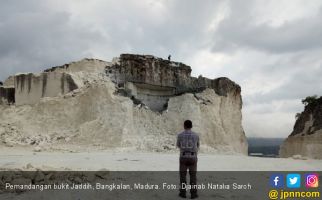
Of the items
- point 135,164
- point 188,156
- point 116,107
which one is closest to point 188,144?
point 188,156

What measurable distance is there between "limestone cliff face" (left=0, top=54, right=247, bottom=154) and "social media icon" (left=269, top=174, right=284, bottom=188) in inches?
473

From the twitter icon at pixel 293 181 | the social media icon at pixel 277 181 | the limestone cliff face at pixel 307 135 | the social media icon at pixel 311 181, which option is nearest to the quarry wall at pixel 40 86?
the social media icon at pixel 277 181

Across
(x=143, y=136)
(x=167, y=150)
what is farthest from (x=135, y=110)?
(x=167, y=150)

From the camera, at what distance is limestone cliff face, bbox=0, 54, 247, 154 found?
23719 mm

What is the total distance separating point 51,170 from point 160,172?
2.95m

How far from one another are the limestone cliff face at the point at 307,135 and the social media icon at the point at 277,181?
2797 centimetres

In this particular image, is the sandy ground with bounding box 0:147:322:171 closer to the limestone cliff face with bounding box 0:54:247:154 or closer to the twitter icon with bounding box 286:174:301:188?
the twitter icon with bounding box 286:174:301:188

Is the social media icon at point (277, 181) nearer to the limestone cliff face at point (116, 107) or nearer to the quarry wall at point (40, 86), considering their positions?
the limestone cliff face at point (116, 107)

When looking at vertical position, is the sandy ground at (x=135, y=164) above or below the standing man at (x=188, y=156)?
below

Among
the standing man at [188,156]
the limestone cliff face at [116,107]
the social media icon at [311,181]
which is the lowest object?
the social media icon at [311,181]

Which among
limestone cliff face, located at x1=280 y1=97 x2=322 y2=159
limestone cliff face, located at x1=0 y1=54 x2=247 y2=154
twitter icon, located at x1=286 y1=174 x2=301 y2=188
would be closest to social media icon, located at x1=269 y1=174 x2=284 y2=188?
twitter icon, located at x1=286 y1=174 x2=301 y2=188

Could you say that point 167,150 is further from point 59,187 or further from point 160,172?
point 59,187

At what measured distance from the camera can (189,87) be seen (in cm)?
2967

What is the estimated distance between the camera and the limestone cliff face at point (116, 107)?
77.8 ft
